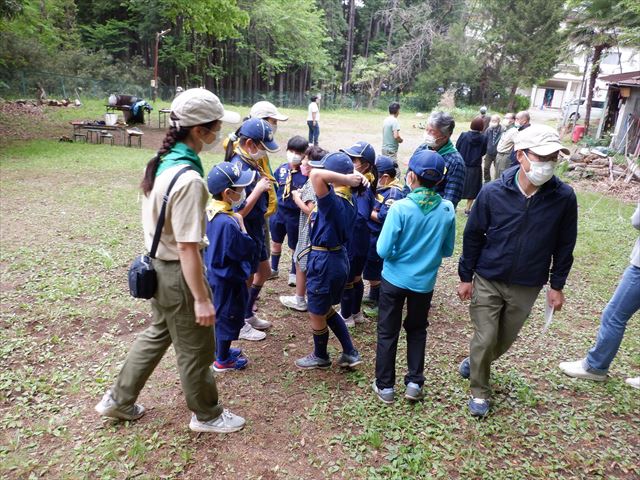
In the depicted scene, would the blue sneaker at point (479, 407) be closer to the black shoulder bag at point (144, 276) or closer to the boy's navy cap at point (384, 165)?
the boy's navy cap at point (384, 165)

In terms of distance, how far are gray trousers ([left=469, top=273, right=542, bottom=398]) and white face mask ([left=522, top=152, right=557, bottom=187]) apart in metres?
0.70

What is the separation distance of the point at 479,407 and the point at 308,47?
3740cm

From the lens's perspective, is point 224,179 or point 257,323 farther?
point 257,323

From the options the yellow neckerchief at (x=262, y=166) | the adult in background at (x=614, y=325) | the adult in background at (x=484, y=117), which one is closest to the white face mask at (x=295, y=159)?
the yellow neckerchief at (x=262, y=166)

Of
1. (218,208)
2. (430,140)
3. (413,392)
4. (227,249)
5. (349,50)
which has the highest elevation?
(349,50)

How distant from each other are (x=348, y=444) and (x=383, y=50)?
47121 mm

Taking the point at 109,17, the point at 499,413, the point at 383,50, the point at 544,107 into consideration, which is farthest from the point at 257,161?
the point at 544,107

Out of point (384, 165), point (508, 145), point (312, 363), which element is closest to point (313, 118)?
point (508, 145)

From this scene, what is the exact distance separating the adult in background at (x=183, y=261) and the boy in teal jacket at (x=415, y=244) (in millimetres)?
1210

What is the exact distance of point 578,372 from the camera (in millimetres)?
3725

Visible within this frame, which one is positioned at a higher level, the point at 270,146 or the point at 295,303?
the point at 270,146

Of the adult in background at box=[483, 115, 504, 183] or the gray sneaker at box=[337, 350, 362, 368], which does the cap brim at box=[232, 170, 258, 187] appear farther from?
the adult in background at box=[483, 115, 504, 183]

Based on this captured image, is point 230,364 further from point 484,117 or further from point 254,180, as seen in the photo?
point 484,117

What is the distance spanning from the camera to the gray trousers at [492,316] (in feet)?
9.77
